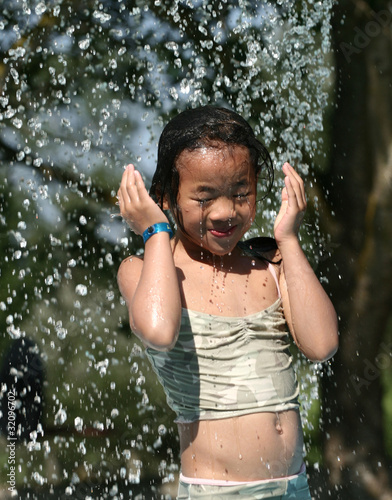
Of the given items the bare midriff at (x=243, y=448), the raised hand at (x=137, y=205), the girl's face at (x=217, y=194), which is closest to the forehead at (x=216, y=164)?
the girl's face at (x=217, y=194)

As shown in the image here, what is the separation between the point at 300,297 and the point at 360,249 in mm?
3519

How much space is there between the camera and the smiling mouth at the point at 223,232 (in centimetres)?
185

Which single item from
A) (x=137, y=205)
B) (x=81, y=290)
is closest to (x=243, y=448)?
(x=137, y=205)

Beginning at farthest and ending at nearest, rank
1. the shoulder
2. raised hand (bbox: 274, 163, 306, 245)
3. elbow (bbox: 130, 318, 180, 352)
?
the shoulder
raised hand (bbox: 274, 163, 306, 245)
elbow (bbox: 130, 318, 180, 352)

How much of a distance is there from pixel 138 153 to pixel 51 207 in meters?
0.91

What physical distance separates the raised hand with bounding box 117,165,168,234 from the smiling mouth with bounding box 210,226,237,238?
13 cm

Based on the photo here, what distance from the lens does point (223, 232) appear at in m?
1.86

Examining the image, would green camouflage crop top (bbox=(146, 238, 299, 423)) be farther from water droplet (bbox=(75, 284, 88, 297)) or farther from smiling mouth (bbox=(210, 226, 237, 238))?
water droplet (bbox=(75, 284, 88, 297))

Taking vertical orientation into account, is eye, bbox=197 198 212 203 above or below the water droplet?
above

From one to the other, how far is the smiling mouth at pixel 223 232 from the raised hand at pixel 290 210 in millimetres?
147

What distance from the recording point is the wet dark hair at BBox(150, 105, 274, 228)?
1891 mm

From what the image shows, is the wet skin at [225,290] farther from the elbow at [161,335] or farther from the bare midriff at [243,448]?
the elbow at [161,335]

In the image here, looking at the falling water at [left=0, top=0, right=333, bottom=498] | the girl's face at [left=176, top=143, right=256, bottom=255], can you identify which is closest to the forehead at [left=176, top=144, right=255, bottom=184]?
the girl's face at [left=176, top=143, right=256, bottom=255]

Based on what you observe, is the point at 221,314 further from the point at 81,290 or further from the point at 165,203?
the point at 81,290
